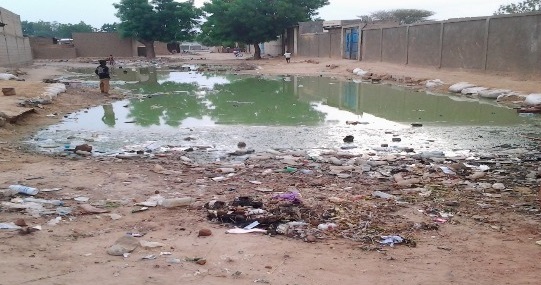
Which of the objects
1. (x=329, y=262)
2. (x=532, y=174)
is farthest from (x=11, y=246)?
(x=532, y=174)

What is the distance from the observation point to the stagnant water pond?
7309mm

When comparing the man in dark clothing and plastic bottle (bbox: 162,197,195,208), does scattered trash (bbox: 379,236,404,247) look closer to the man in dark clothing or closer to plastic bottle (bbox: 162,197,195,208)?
plastic bottle (bbox: 162,197,195,208)

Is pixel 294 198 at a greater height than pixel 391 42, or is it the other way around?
pixel 391 42

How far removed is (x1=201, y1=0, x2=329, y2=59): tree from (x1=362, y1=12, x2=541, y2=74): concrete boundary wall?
12186mm

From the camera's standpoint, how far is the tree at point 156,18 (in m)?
39.1

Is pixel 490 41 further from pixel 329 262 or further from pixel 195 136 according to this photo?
pixel 329 262

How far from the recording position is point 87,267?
286 cm

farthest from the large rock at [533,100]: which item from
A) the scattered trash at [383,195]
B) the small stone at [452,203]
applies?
the scattered trash at [383,195]

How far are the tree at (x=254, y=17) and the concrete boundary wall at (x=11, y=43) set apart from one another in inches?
537

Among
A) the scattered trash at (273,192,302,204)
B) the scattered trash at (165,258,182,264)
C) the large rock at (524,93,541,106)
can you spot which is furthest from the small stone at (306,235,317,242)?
the large rock at (524,93,541,106)

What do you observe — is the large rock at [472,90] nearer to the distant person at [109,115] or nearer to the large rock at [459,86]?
the large rock at [459,86]

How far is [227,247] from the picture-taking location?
3283 mm

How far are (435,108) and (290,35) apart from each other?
1176 inches

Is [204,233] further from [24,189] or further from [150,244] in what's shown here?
[24,189]
